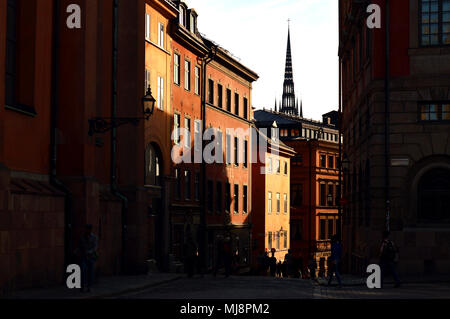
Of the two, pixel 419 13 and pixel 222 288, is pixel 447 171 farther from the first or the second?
pixel 222 288

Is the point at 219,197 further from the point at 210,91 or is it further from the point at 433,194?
the point at 433,194

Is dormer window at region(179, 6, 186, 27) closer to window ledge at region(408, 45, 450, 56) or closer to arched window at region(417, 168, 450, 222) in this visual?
window ledge at region(408, 45, 450, 56)

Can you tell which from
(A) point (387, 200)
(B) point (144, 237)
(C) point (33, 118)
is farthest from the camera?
(B) point (144, 237)

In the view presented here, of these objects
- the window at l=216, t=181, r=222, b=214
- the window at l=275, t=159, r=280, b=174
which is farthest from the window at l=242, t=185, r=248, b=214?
the window at l=275, t=159, r=280, b=174

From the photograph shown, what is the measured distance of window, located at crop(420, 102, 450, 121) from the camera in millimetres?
31172

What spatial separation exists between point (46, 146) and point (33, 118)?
1.30 m

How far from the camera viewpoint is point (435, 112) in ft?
102

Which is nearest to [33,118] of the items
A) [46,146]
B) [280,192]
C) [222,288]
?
[46,146]

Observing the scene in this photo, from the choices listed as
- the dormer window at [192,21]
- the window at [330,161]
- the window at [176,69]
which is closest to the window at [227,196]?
the dormer window at [192,21]

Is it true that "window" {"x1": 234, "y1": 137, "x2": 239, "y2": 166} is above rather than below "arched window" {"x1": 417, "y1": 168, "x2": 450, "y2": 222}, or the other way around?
above

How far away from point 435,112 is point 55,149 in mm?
13186

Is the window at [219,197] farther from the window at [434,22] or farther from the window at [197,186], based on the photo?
the window at [434,22]

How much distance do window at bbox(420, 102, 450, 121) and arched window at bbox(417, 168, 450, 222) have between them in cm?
179

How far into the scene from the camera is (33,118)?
2556cm
